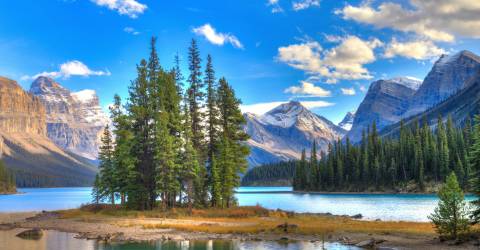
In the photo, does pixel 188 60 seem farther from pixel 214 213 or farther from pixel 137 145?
pixel 214 213

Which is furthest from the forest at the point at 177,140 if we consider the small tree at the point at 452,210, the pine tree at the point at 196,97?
the small tree at the point at 452,210

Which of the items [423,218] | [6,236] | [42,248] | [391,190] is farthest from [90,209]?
[391,190]

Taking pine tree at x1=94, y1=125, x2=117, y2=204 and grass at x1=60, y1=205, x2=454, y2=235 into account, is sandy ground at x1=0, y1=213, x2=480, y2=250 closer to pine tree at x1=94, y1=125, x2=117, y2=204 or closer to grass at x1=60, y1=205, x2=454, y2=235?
grass at x1=60, y1=205, x2=454, y2=235

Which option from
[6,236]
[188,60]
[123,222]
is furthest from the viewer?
[188,60]

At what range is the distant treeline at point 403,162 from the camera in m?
159

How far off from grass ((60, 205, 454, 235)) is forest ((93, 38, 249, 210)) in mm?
3384

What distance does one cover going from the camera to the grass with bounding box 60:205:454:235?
49.2 m

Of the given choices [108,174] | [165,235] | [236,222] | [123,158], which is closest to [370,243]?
[165,235]

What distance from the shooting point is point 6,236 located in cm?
4991

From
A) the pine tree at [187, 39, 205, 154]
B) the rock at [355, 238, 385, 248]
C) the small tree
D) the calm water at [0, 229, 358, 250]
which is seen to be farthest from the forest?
the small tree

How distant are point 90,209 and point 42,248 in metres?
38.6

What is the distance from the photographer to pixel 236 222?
5981 cm

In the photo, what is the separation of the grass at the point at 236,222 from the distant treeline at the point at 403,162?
100714mm

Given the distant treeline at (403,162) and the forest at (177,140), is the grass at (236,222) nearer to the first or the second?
the forest at (177,140)
